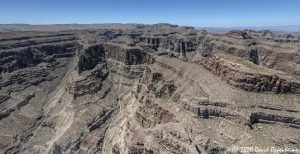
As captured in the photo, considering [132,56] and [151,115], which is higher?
[132,56]

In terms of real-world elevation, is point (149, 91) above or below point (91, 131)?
above

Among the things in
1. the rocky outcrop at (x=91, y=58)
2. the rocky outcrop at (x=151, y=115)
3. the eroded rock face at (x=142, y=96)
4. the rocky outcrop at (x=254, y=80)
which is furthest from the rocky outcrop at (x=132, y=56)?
the rocky outcrop at (x=254, y=80)

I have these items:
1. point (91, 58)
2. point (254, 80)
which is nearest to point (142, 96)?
point (254, 80)

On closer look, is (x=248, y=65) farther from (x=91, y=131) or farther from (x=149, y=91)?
(x=91, y=131)

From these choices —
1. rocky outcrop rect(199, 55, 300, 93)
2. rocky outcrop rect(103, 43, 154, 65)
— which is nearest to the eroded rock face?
rocky outcrop rect(199, 55, 300, 93)

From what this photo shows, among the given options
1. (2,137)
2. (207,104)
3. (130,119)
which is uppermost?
(207,104)

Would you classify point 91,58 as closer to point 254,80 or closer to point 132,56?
point 132,56

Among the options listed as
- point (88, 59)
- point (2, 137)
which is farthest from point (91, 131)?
point (88, 59)

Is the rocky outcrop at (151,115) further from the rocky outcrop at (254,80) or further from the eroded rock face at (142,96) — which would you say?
the rocky outcrop at (254,80)

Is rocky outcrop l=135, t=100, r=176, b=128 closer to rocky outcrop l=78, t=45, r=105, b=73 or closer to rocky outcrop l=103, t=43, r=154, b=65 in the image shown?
rocky outcrop l=103, t=43, r=154, b=65
